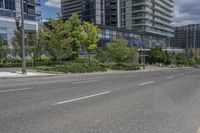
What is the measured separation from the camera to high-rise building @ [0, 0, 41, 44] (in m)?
54.9

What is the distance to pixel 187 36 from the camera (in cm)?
16775

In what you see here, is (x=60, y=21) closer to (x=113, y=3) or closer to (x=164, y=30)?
(x=113, y=3)

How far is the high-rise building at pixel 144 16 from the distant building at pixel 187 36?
30.6 m

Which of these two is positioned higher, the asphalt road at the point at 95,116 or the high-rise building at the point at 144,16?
the high-rise building at the point at 144,16

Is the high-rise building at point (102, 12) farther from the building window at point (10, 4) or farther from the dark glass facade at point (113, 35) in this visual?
the building window at point (10, 4)

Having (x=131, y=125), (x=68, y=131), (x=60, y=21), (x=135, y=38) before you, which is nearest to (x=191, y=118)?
(x=131, y=125)

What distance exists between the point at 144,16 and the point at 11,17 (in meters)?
75.5

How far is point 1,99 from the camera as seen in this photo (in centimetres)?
923

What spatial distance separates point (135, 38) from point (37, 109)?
104 m

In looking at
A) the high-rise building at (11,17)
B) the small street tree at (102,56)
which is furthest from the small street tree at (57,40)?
the small street tree at (102,56)

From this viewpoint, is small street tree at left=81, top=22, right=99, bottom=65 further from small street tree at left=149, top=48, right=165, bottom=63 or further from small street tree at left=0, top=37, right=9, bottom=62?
small street tree at left=149, top=48, right=165, bottom=63

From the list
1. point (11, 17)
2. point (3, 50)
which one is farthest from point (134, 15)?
point (3, 50)

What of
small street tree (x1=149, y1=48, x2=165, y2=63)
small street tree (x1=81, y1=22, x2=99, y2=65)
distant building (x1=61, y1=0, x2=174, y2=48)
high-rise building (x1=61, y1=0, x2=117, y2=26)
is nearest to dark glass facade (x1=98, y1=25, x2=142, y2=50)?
distant building (x1=61, y1=0, x2=174, y2=48)

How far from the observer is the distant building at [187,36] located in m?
161
